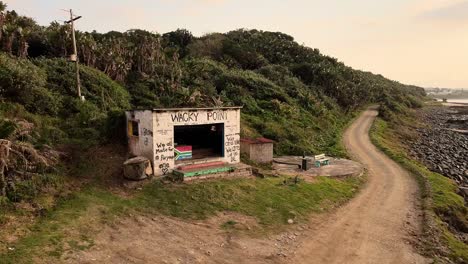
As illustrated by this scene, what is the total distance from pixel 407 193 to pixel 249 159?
389 inches

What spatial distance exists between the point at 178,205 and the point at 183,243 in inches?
128

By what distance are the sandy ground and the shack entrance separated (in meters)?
7.13

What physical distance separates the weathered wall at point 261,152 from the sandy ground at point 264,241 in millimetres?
7976

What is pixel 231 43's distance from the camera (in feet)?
246

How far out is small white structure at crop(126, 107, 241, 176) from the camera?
1995cm

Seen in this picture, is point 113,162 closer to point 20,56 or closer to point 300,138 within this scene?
point 20,56

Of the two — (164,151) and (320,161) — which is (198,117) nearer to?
(164,151)

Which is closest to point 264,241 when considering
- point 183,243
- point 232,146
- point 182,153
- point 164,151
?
point 183,243

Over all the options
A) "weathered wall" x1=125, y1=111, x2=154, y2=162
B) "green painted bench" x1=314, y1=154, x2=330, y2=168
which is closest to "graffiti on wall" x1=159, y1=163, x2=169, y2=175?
"weathered wall" x1=125, y1=111, x2=154, y2=162

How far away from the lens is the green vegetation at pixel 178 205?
1273 cm

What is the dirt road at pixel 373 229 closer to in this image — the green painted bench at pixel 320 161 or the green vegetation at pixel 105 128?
the green vegetation at pixel 105 128

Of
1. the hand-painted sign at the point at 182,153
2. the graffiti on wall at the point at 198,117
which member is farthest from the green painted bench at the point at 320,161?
the hand-painted sign at the point at 182,153

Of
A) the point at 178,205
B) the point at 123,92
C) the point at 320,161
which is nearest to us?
the point at 178,205

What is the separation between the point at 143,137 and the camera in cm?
2047
